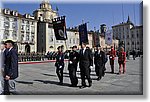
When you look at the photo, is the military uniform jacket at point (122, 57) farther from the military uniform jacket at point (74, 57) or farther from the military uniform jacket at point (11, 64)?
the military uniform jacket at point (11, 64)

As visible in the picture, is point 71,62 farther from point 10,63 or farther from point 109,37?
point 109,37

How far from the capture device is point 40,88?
5.63 meters

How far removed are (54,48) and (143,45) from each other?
4013cm

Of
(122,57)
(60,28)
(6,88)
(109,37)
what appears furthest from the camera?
(109,37)

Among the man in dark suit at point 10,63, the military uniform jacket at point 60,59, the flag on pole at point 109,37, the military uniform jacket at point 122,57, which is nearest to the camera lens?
the man in dark suit at point 10,63

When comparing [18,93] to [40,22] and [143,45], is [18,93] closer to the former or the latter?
[143,45]

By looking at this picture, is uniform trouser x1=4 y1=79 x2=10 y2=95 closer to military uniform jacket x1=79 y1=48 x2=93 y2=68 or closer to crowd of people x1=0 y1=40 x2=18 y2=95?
crowd of people x1=0 y1=40 x2=18 y2=95

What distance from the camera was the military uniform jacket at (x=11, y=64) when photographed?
14.7ft

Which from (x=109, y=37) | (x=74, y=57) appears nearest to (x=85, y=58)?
(x=74, y=57)

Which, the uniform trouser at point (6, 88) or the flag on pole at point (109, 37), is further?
the flag on pole at point (109, 37)

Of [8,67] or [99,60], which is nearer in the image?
[8,67]

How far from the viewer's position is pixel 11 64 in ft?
14.8

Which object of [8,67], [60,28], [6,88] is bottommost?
[6,88]

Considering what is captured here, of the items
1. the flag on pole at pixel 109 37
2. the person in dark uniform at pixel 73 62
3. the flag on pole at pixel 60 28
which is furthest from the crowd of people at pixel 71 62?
the flag on pole at pixel 109 37
